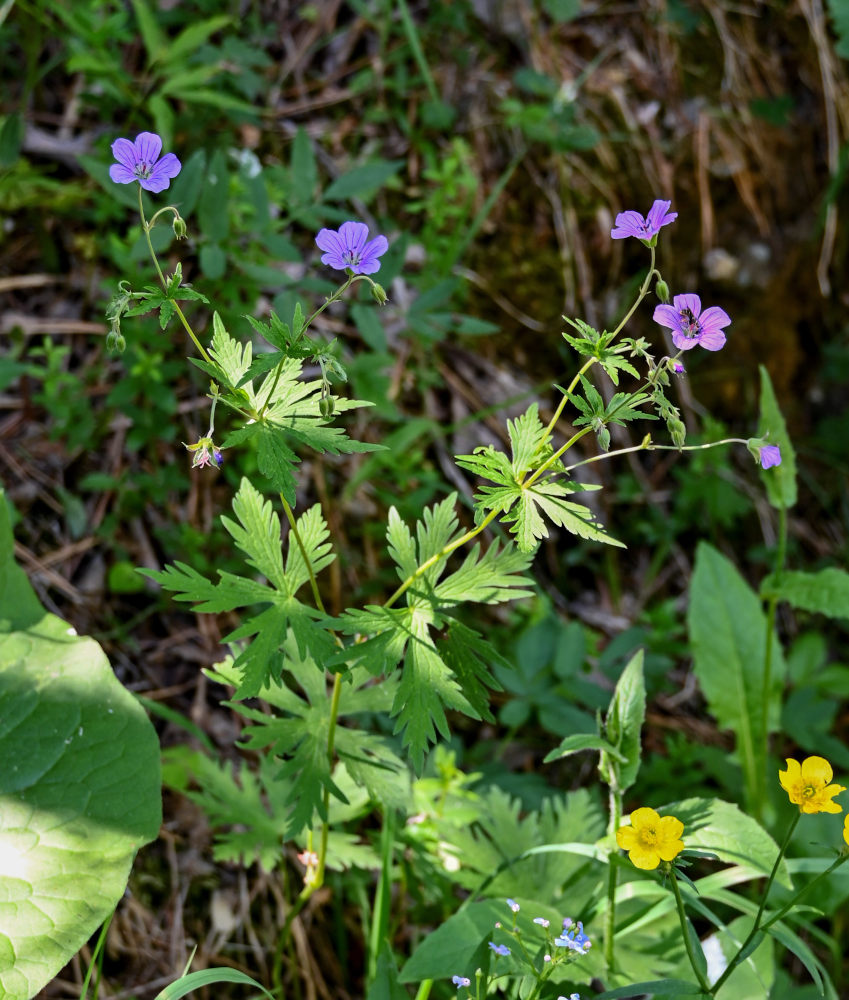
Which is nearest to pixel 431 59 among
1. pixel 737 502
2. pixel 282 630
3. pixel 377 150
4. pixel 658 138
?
pixel 377 150

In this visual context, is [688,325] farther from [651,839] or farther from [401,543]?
[651,839]

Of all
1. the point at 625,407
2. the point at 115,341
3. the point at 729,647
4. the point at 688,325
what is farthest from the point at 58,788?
the point at 729,647

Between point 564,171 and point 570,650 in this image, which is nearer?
point 570,650

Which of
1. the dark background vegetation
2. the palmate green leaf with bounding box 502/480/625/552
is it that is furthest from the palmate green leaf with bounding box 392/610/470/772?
the dark background vegetation

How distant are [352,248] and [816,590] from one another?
1.49 metres

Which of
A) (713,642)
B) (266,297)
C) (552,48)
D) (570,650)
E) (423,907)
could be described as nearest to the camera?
(423,907)

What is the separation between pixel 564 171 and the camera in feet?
11.3

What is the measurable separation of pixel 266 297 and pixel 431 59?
1231 mm

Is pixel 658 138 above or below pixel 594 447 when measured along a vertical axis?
above

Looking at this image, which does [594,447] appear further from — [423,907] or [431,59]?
[423,907]

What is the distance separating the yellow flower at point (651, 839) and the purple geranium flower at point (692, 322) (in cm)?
70

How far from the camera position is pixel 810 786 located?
4.63 ft

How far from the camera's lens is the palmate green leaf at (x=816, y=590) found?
2150 millimetres

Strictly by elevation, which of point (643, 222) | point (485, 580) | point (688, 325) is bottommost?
point (485, 580)
